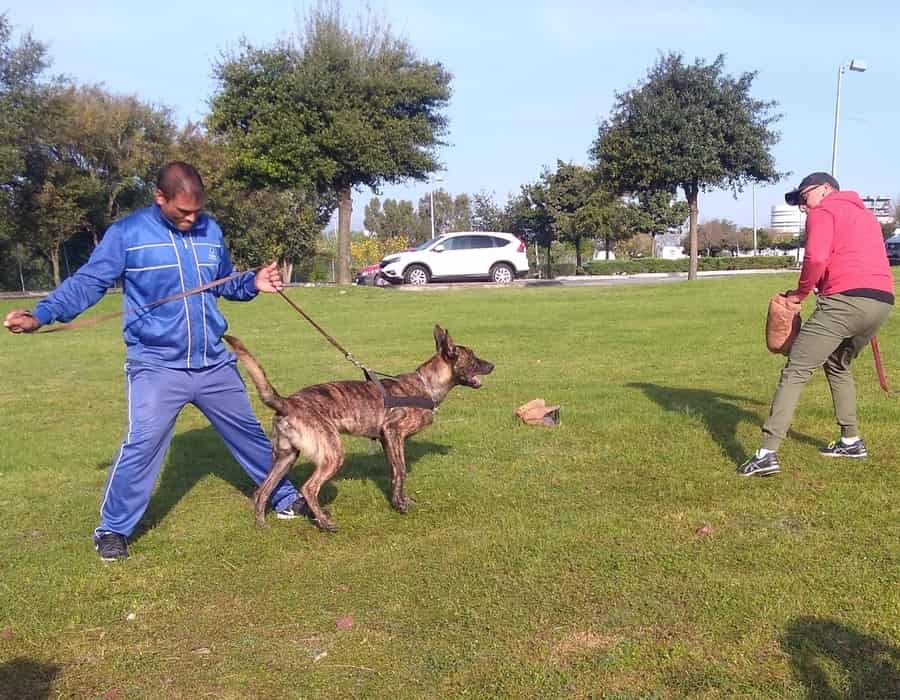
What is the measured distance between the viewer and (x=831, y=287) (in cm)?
610

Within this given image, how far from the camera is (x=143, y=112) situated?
39.0 metres

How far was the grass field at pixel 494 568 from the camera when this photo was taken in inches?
144

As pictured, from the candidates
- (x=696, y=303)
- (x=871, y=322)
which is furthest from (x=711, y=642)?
(x=696, y=303)

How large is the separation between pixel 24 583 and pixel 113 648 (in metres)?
1.19

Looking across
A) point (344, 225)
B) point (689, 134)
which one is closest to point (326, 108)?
point (344, 225)

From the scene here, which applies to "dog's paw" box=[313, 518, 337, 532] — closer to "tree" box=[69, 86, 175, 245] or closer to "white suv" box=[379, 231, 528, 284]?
"white suv" box=[379, 231, 528, 284]

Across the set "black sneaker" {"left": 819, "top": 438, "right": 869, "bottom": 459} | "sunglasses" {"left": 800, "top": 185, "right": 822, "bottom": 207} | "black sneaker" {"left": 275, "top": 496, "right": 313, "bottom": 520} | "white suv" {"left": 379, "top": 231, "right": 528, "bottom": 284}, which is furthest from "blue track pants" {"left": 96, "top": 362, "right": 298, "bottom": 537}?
"white suv" {"left": 379, "top": 231, "right": 528, "bottom": 284}

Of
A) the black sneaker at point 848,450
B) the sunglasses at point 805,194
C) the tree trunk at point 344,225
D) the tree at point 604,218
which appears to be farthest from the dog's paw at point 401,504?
the tree at point 604,218

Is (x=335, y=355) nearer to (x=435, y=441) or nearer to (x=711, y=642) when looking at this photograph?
(x=435, y=441)

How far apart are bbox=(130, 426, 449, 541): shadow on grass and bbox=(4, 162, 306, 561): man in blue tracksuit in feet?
2.59

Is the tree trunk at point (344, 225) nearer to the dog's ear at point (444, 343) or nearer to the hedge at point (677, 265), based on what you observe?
the hedge at point (677, 265)

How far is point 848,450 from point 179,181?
5.45m

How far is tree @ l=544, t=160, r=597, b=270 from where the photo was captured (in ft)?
173

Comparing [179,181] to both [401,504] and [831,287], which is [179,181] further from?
[831,287]
